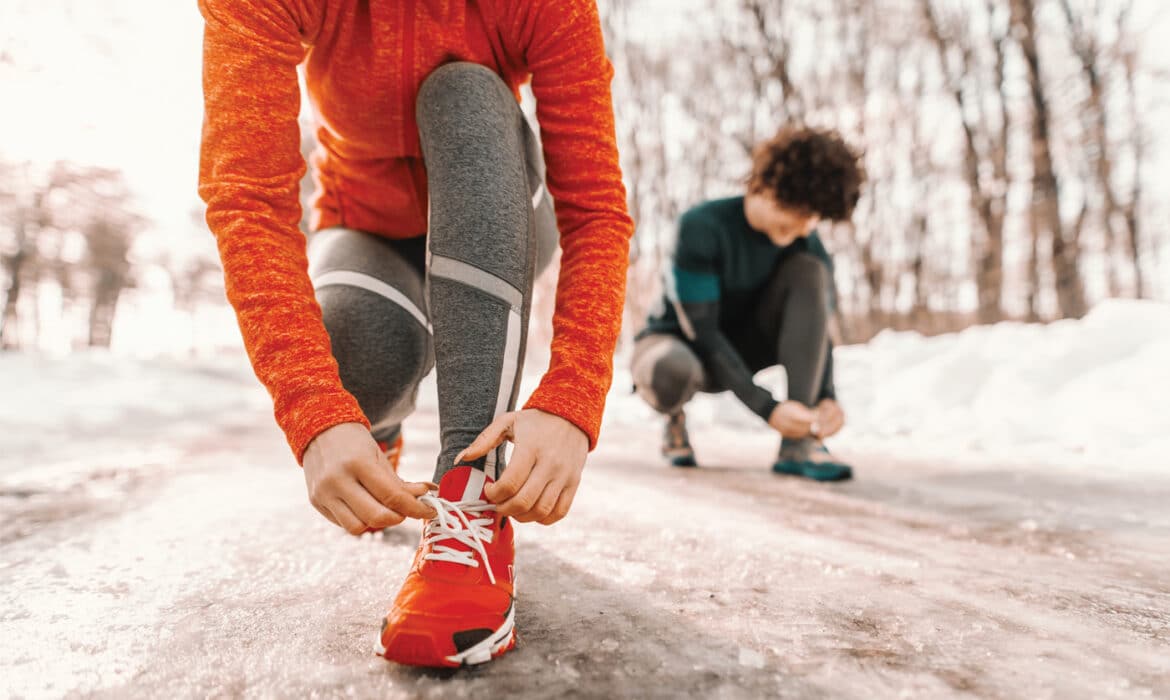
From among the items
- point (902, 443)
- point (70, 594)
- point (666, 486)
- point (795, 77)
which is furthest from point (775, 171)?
point (795, 77)

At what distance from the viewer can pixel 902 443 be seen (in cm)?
317

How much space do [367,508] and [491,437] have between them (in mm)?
155

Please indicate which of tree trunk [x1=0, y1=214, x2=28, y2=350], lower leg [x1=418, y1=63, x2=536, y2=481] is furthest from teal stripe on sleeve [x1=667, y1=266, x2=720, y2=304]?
tree trunk [x1=0, y1=214, x2=28, y2=350]

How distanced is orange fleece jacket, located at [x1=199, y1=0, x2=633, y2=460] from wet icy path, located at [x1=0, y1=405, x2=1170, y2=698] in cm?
25

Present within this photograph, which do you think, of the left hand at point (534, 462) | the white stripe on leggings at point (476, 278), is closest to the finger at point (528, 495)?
the left hand at point (534, 462)

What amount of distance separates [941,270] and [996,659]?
20.3m

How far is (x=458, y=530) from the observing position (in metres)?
0.78

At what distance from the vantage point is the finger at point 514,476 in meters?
0.73

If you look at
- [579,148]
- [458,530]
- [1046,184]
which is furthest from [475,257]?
[1046,184]

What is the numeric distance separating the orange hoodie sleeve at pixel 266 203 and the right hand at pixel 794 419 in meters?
1.54

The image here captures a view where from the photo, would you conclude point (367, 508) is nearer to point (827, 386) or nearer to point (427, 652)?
point (427, 652)

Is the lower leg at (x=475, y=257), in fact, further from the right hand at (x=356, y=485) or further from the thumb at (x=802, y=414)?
the thumb at (x=802, y=414)

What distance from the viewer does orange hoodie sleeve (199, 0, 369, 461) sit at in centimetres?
77

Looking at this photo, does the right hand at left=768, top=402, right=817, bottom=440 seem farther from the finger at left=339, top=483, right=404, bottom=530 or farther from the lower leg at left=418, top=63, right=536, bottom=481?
the finger at left=339, top=483, right=404, bottom=530
